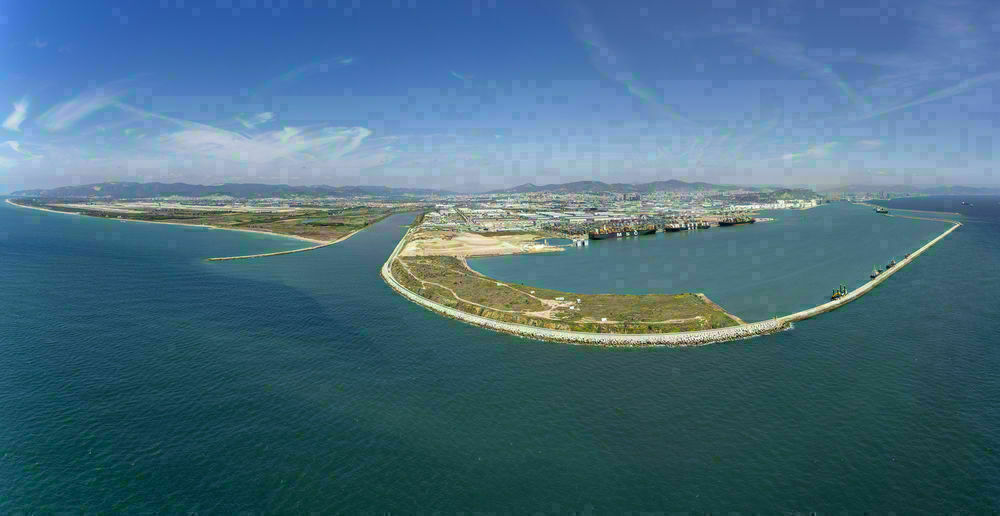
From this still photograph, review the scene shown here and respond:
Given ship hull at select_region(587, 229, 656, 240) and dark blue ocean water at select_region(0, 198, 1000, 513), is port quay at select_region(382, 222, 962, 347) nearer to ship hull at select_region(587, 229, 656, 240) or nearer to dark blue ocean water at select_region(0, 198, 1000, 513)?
dark blue ocean water at select_region(0, 198, 1000, 513)

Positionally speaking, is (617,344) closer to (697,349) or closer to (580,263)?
(697,349)

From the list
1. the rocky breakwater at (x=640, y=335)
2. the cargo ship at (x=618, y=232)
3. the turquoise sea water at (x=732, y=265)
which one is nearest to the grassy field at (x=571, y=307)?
the rocky breakwater at (x=640, y=335)

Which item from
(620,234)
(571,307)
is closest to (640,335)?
(571,307)

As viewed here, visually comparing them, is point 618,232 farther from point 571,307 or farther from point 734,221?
point 571,307

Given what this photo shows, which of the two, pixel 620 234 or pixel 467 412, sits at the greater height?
pixel 620 234

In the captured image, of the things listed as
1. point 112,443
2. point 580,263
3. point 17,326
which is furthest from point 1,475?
point 580,263

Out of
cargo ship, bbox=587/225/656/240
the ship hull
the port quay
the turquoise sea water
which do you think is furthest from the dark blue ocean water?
cargo ship, bbox=587/225/656/240

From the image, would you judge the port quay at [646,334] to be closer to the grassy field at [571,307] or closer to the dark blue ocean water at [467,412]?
the grassy field at [571,307]
